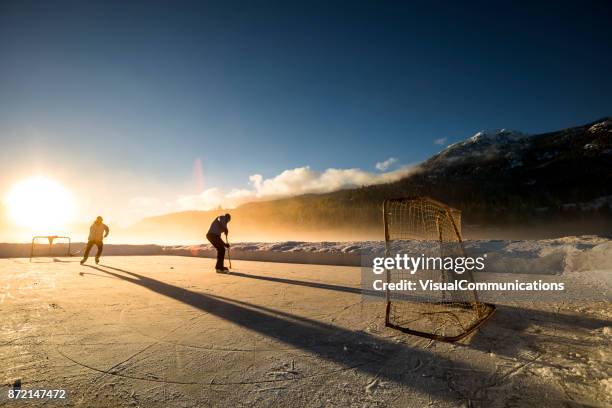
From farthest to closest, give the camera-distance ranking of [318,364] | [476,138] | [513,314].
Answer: [476,138] → [513,314] → [318,364]

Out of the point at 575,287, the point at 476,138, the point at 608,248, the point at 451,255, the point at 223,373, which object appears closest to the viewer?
the point at 223,373

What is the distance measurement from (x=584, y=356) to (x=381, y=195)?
43934mm

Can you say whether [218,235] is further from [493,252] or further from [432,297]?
[493,252]

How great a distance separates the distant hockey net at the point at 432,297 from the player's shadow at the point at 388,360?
657 millimetres

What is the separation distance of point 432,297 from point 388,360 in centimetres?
393

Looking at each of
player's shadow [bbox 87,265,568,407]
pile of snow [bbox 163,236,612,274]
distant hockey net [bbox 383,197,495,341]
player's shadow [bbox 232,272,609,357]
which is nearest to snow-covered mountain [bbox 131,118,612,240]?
pile of snow [bbox 163,236,612,274]

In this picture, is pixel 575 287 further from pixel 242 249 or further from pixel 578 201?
pixel 578 201

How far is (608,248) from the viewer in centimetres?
848

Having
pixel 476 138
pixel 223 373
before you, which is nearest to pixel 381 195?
A: pixel 223 373

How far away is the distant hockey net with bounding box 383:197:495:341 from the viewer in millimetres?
4078

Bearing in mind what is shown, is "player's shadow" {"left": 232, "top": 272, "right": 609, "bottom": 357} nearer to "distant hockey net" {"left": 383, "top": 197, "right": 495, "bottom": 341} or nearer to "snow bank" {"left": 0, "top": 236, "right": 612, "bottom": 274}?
"distant hockey net" {"left": 383, "top": 197, "right": 495, "bottom": 341}

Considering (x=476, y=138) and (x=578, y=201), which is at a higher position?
(x=476, y=138)

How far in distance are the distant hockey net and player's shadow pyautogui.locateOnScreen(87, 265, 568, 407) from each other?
2.16ft

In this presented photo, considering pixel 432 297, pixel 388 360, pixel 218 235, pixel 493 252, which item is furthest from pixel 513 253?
pixel 218 235
